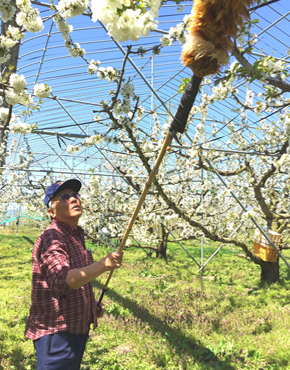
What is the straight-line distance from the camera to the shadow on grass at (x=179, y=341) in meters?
3.20

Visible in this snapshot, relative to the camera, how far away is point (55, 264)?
5.49ft

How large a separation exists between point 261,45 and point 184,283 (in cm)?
565

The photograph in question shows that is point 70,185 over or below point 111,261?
over

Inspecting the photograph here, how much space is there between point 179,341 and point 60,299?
2433 millimetres

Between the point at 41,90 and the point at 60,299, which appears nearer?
the point at 60,299

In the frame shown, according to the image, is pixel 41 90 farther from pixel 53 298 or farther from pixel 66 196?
pixel 53 298

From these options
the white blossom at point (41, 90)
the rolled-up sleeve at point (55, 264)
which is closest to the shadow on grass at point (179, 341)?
the rolled-up sleeve at point (55, 264)

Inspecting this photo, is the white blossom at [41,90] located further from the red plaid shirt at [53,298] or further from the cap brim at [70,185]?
the red plaid shirt at [53,298]

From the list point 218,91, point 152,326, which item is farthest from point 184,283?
point 218,91

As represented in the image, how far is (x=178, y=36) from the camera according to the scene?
2.88m

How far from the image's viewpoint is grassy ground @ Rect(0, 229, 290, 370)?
326 cm

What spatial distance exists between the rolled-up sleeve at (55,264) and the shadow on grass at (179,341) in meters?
2.28

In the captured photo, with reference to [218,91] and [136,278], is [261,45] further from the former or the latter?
[136,278]

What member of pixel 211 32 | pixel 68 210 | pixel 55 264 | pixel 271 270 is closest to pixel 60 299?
pixel 55 264
